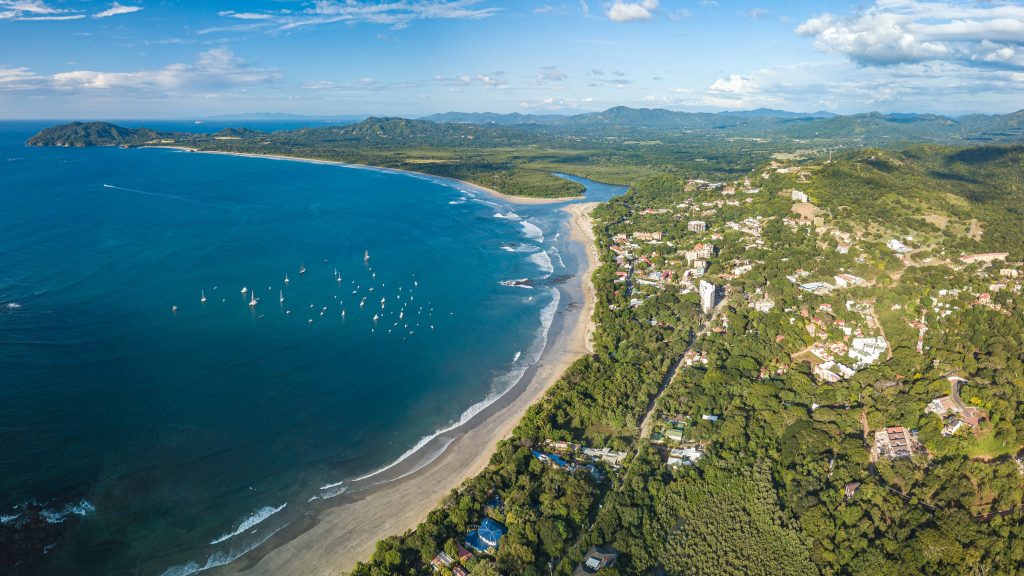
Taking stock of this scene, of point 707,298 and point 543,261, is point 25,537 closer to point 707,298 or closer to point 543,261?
point 707,298

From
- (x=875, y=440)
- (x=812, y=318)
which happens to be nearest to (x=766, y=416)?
(x=875, y=440)

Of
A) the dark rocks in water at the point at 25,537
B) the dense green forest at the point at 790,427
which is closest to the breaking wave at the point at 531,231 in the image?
the dense green forest at the point at 790,427

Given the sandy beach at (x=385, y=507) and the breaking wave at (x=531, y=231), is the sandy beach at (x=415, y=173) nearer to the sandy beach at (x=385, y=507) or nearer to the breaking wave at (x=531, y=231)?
the breaking wave at (x=531, y=231)

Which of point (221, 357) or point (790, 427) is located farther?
point (221, 357)

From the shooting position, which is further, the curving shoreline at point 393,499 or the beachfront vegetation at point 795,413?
the curving shoreline at point 393,499

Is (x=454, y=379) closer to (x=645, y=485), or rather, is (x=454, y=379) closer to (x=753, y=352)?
(x=645, y=485)

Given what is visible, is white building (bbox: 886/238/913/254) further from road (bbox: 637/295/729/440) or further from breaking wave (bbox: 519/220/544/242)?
breaking wave (bbox: 519/220/544/242)

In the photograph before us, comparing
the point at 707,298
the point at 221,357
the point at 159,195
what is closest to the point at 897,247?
the point at 707,298
